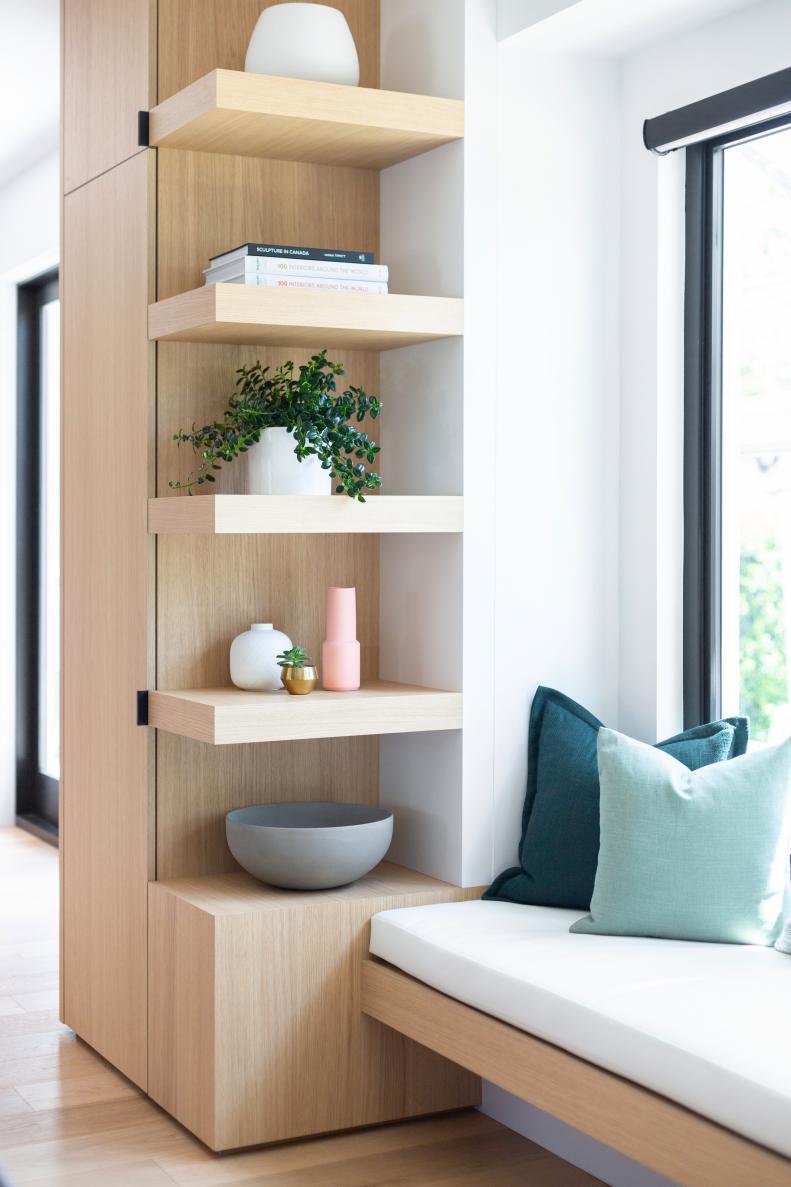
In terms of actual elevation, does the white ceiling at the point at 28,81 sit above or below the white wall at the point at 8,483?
above

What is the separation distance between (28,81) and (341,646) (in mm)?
2685

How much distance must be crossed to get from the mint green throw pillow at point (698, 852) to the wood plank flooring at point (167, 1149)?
530 millimetres

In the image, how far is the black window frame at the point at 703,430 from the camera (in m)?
2.92

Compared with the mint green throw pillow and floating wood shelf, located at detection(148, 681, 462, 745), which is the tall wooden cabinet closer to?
floating wood shelf, located at detection(148, 681, 462, 745)

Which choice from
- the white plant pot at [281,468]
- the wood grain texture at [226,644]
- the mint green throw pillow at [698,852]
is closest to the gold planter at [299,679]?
the wood grain texture at [226,644]

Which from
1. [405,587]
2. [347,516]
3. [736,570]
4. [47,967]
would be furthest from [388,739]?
[47,967]

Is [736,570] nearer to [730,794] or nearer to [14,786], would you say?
[730,794]

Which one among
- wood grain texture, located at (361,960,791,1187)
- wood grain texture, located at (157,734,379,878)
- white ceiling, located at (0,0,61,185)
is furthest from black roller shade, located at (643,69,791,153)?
white ceiling, located at (0,0,61,185)

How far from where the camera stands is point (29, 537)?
6.01m

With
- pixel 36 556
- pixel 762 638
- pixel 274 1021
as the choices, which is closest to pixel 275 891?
pixel 274 1021

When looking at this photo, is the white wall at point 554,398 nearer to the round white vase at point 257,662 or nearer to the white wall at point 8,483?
the round white vase at point 257,662

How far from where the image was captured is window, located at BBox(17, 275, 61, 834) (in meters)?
5.96

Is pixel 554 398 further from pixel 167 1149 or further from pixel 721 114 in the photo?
pixel 167 1149

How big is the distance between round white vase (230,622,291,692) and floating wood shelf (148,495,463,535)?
25 cm
